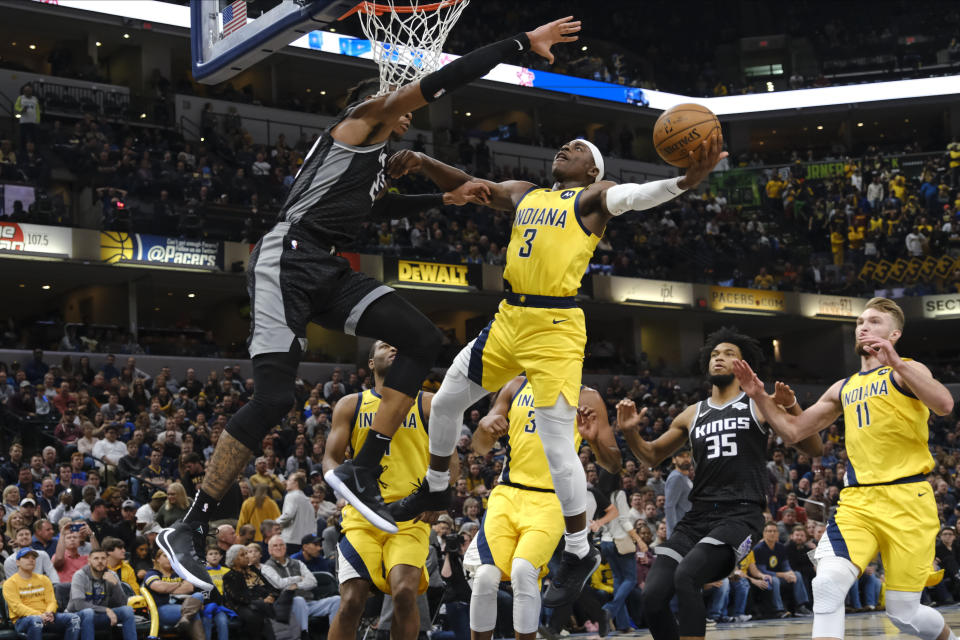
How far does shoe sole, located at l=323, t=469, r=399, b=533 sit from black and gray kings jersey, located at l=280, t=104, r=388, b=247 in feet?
3.93

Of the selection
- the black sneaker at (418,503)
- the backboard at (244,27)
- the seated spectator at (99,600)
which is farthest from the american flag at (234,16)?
the seated spectator at (99,600)

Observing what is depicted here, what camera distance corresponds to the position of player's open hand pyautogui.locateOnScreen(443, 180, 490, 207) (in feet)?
21.8

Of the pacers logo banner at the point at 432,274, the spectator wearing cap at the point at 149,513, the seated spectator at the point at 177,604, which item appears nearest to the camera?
the seated spectator at the point at 177,604

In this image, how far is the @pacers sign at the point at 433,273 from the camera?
26.7 m

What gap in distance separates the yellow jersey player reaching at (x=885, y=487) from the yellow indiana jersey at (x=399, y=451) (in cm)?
242

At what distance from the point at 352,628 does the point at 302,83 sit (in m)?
29.6

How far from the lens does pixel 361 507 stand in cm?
547

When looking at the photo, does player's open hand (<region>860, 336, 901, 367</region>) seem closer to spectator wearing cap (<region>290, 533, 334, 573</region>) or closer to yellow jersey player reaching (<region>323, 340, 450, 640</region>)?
yellow jersey player reaching (<region>323, 340, 450, 640</region>)

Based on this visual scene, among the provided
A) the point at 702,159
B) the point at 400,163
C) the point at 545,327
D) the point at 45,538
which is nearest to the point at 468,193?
the point at 400,163

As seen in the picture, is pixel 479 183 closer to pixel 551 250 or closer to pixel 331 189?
pixel 551 250

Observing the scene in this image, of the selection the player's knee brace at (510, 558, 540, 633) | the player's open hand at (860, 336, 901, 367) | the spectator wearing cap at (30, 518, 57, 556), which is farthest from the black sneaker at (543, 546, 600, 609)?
the spectator wearing cap at (30, 518, 57, 556)

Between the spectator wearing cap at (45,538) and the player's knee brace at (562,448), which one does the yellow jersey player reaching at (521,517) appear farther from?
the spectator wearing cap at (45,538)

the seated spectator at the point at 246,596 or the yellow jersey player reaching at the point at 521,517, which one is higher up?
the yellow jersey player reaching at the point at 521,517

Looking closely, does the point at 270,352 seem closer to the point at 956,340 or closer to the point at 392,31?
the point at 392,31
